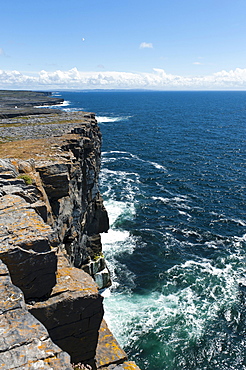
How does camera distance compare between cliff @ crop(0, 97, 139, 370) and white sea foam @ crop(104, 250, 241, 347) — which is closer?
cliff @ crop(0, 97, 139, 370)

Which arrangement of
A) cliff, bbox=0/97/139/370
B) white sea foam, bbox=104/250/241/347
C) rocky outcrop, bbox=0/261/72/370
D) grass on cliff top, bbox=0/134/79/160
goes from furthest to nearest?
white sea foam, bbox=104/250/241/347 < grass on cliff top, bbox=0/134/79/160 < cliff, bbox=0/97/139/370 < rocky outcrop, bbox=0/261/72/370

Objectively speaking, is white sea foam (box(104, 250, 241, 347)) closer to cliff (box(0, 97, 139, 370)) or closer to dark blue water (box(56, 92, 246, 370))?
dark blue water (box(56, 92, 246, 370))

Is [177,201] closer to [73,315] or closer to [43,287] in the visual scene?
[73,315]

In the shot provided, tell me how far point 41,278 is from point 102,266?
2499cm

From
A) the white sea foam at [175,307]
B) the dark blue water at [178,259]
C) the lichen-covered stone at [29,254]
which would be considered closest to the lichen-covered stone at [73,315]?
the lichen-covered stone at [29,254]

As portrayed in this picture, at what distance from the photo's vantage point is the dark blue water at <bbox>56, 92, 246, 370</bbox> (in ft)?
89.0

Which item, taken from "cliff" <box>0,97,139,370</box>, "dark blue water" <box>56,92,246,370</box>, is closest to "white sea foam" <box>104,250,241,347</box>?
"dark blue water" <box>56,92,246,370</box>

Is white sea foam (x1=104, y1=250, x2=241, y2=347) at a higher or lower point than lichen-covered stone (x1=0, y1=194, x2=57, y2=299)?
lower

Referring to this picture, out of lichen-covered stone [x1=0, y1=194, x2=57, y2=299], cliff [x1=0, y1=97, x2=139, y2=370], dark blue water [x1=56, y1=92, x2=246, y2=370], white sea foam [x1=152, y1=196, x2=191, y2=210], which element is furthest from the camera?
white sea foam [x1=152, y1=196, x2=191, y2=210]

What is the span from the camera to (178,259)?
131 ft

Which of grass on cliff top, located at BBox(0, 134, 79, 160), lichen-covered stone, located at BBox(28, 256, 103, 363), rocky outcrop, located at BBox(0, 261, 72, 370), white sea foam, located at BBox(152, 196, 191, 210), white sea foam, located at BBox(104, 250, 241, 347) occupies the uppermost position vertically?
grass on cliff top, located at BBox(0, 134, 79, 160)

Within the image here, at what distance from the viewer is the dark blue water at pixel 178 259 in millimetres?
27141

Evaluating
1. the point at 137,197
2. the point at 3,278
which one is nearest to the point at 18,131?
the point at 137,197

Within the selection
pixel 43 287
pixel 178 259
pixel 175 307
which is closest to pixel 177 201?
pixel 178 259
